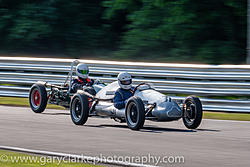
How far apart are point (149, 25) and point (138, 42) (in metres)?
0.81

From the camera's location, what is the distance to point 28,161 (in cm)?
827

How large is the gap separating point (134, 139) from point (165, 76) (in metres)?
6.51

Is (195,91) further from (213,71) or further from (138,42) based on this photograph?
(138,42)

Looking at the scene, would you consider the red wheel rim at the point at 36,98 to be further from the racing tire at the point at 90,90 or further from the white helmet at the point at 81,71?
the racing tire at the point at 90,90

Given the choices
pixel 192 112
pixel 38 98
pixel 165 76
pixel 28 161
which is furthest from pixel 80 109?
pixel 28 161

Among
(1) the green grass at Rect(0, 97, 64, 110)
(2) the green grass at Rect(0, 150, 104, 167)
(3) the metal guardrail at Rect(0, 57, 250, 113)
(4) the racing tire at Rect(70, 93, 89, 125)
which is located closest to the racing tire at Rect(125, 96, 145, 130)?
(4) the racing tire at Rect(70, 93, 89, 125)

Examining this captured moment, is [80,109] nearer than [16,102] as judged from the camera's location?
Yes

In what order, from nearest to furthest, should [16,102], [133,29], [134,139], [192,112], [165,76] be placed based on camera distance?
1. [134,139]
2. [192,112]
3. [165,76]
4. [16,102]
5. [133,29]

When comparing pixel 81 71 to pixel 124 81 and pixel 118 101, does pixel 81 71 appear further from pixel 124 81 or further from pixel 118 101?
pixel 118 101

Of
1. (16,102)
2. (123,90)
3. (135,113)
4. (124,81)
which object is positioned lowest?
(135,113)

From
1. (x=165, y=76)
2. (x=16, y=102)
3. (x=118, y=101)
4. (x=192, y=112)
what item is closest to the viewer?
(x=192, y=112)

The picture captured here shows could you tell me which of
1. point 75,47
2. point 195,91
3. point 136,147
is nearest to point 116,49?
point 75,47

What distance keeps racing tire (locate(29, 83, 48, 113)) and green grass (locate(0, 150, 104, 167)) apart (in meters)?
6.78

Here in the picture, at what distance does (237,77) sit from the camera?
1558 centimetres
